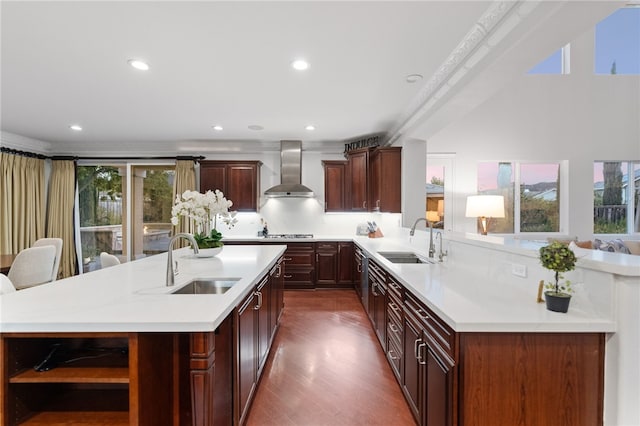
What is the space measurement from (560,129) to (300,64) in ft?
16.8

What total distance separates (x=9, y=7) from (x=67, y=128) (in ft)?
11.5

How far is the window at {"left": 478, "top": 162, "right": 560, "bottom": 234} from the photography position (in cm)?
508

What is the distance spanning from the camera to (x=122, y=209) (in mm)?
5742

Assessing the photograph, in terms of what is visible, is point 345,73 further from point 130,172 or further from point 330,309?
point 130,172

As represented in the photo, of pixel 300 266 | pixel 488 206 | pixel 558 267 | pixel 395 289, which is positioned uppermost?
pixel 488 206

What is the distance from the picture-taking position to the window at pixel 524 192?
508cm

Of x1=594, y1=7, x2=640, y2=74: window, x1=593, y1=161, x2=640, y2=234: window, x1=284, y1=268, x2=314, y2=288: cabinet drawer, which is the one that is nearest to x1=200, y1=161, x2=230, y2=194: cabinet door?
x1=284, y1=268, x2=314, y2=288: cabinet drawer

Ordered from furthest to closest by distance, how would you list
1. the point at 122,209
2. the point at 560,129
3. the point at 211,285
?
1. the point at 122,209
2. the point at 560,129
3. the point at 211,285

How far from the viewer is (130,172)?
5.68 meters

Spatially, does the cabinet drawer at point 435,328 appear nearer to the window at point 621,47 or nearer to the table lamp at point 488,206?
the table lamp at point 488,206

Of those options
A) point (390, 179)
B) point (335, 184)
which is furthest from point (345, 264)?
point (390, 179)

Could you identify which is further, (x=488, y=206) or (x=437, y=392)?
(x=488, y=206)

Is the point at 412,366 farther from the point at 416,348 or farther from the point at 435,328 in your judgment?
the point at 435,328

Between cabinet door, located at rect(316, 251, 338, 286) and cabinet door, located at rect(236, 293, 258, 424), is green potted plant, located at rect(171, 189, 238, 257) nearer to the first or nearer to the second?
cabinet door, located at rect(236, 293, 258, 424)
